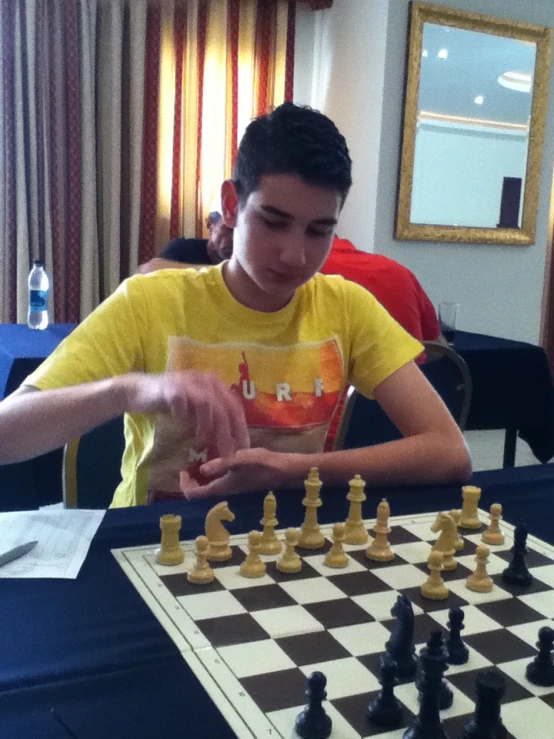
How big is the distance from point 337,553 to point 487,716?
1.16 ft

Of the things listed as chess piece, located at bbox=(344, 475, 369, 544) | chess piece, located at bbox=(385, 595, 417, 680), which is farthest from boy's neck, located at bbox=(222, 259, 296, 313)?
chess piece, located at bbox=(385, 595, 417, 680)

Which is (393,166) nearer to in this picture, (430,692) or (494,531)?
(494,531)

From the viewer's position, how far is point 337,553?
900 millimetres

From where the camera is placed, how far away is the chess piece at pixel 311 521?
935mm

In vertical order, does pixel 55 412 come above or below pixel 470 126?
below

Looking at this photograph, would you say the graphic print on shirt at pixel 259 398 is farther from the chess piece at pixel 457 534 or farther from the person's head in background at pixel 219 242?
the person's head in background at pixel 219 242

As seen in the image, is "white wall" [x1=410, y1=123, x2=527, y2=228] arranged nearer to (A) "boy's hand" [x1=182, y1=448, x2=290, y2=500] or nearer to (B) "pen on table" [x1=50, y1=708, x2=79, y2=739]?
(A) "boy's hand" [x1=182, y1=448, x2=290, y2=500]

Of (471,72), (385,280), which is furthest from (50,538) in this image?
(471,72)

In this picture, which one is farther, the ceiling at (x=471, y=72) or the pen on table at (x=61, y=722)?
the ceiling at (x=471, y=72)

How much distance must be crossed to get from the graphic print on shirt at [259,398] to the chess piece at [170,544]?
36cm

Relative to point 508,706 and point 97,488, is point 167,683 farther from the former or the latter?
point 97,488

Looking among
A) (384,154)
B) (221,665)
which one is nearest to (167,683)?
(221,665)

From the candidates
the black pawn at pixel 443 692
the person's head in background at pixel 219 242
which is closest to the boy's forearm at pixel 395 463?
the black pawn at pixel 443 692

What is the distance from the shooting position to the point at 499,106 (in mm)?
4035
